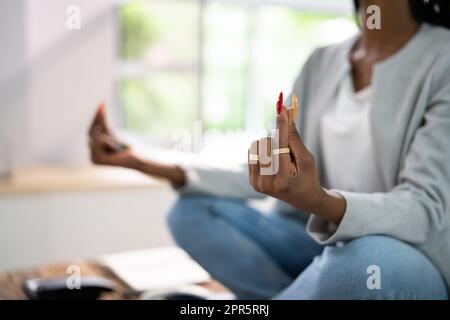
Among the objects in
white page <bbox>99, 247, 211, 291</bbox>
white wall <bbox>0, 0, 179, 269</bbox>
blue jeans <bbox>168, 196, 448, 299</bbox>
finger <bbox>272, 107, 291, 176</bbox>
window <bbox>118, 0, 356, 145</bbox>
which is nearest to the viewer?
finger <bbox>272, 107, 291, 176</bbox>

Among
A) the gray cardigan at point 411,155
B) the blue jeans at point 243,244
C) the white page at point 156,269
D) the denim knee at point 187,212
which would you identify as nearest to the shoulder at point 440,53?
the gray cardigan at point 411,155

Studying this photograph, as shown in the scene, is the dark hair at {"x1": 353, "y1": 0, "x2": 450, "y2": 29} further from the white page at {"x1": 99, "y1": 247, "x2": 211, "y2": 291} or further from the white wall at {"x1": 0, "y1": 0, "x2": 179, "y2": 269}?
the white wall at {"x1": 0, "y1": 0, "x2": 179, "y2": 269}

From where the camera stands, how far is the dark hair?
78 centimetres

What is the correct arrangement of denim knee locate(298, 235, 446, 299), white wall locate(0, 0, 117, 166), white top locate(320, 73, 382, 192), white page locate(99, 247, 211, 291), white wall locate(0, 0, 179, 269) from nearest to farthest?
denim knee locate(298, 235, 446, 299), white top locate(320, 73, 382, 192), white page locate(99, 247, 211, 291), white wall locate(0, 0, 117, 166), white wall locate(0, 0, 179, 269)

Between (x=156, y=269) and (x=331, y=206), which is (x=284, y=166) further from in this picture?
(x=156, y=269)

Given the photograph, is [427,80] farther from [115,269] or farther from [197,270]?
[115,269]

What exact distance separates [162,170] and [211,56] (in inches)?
41.0

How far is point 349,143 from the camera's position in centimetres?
87

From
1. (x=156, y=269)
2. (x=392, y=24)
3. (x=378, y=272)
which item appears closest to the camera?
(x=378, y=272)

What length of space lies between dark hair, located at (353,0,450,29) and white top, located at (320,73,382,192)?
128 mm

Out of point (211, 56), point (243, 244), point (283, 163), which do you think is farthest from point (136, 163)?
point (211, 56)

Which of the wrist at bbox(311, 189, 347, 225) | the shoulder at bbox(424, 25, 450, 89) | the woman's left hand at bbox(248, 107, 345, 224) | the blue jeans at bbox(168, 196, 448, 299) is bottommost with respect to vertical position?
the blue jeans at bbox(168, 196, 448, 299)

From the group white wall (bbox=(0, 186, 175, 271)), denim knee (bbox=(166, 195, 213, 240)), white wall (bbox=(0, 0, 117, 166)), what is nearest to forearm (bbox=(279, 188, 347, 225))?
denim knee (bbox=(166, 195, 213, 240))
